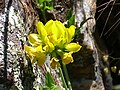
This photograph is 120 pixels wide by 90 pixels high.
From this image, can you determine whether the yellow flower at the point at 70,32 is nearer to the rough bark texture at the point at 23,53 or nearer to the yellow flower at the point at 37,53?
the yellow flower at the point at 37,53

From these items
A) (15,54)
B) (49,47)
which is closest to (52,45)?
(49,47)

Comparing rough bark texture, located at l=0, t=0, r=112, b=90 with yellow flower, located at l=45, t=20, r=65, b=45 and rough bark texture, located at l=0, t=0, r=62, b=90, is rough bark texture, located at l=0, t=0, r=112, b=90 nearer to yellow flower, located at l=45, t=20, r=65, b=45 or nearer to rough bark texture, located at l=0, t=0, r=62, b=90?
rough bark texture, located at l=0, t=0, r=62, b=90

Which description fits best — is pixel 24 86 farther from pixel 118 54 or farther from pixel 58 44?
pixel 118 54

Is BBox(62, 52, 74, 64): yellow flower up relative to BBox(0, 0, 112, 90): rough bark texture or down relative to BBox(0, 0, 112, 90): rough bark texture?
down

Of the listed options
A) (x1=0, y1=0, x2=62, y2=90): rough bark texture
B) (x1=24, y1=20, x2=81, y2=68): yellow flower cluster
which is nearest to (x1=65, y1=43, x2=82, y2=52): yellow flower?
(x1=24, y1=20, x2=81, y2=68): yellow flower cluster

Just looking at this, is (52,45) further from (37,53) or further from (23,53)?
(23,53)

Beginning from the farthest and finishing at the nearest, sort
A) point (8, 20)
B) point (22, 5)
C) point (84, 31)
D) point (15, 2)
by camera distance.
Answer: point (84, 31)
point (22, 5)
point (15, 2)
point (8, 20)

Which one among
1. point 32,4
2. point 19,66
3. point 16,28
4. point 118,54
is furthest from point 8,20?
point 118,54
